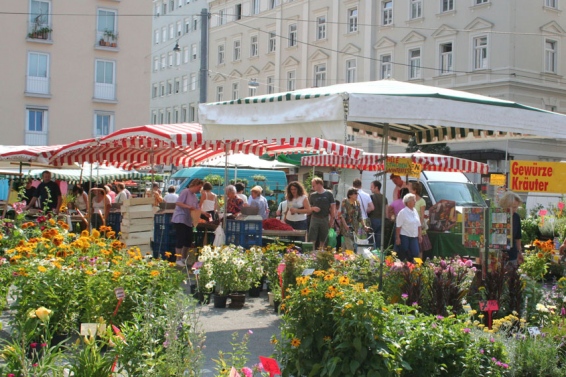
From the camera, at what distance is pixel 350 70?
42.6 meters

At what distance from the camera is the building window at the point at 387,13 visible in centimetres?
4075

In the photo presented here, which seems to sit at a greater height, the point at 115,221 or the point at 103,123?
the point at 103,123

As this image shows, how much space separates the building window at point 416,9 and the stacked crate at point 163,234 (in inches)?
1136

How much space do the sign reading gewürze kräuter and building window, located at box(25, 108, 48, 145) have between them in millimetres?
30117

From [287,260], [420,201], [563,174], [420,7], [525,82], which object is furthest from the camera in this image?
[420,7]

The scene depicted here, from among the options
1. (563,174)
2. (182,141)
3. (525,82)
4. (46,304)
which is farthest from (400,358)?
(525,82)

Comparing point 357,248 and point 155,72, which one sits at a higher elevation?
point 155,72

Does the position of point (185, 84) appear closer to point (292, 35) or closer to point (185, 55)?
point (185, 55)

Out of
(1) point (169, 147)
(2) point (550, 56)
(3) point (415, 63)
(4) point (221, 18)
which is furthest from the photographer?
(4) point (221, 18)

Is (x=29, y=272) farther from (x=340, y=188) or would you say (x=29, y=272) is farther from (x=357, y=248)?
(x=340, y=188)

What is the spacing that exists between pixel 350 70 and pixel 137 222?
3127 cm

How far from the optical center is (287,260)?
838cm

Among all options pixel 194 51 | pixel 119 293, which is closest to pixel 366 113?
pixel 119 293

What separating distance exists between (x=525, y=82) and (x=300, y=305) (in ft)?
106
